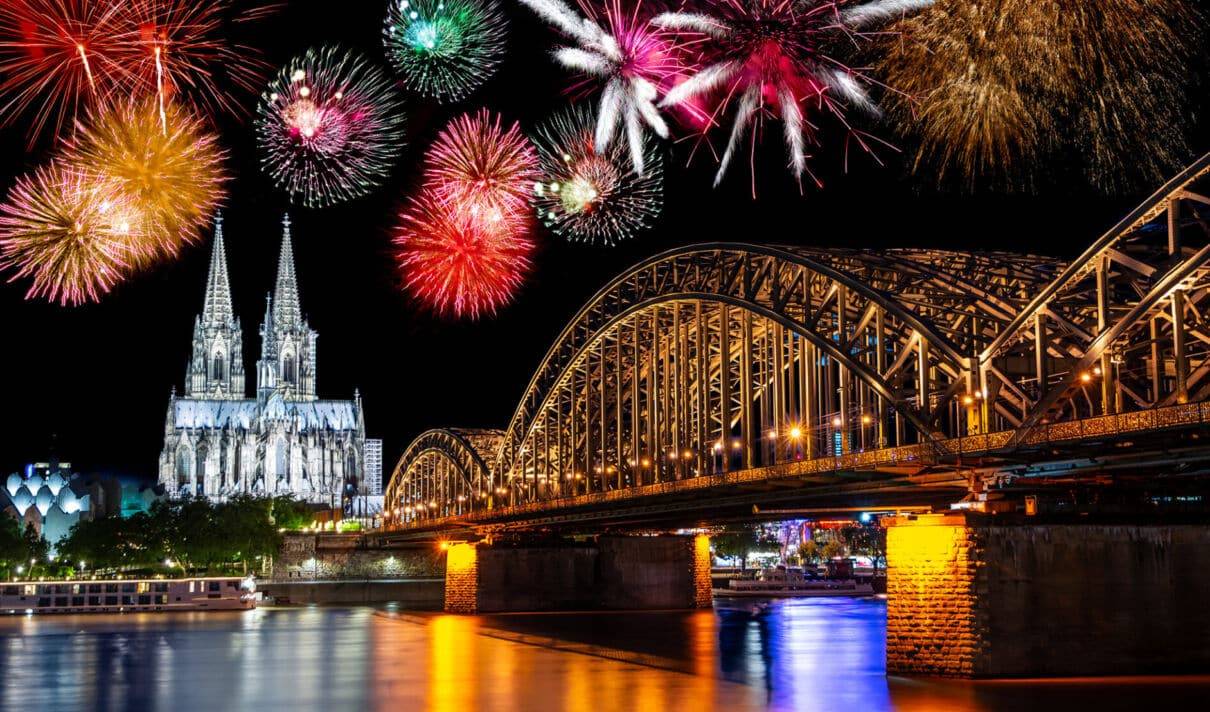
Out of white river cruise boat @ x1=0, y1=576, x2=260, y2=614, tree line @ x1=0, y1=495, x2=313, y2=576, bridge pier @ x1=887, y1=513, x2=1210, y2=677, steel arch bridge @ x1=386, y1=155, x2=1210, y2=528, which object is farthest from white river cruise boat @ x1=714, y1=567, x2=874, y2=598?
bridge pier @ x1=887, y1=513, x2=1210, y2=677

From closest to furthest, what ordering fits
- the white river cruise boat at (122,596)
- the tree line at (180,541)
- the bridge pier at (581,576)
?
the bridge pier at (581,576) → the white river cruise boat at (122,596) → the tree line at (180,541)

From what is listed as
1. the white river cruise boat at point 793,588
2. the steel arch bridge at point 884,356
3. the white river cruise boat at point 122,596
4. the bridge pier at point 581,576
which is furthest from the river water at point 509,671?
the white river cruise boat at point 793,588

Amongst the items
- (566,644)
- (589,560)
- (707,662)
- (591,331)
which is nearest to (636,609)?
(589,560)

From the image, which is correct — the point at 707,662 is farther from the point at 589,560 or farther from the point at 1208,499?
the point at 589,560

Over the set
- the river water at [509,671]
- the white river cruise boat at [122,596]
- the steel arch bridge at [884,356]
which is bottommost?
the river water at [509,671]

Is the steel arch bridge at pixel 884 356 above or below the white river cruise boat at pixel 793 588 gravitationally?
above

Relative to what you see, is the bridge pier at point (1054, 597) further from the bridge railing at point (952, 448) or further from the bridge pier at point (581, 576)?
the bridge pier at point (581, 576)

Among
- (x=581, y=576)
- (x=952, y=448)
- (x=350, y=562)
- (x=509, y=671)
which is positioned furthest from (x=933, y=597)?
(x=350, y=562)
